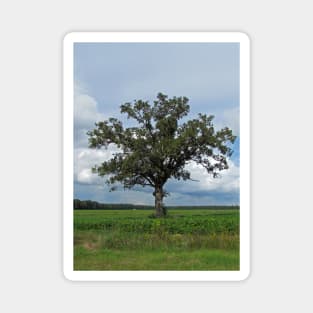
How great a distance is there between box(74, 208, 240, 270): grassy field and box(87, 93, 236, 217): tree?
306 millimetres

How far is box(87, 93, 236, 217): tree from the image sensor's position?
7.07 m

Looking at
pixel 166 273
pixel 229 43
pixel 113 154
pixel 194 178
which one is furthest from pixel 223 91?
pixel 166 273

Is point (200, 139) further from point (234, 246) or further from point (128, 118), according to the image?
point (234, 246)

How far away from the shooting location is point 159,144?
8.07 metres
